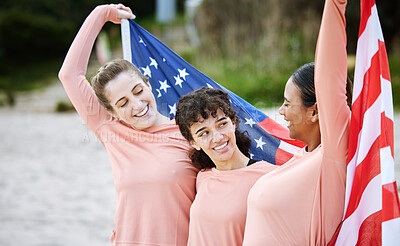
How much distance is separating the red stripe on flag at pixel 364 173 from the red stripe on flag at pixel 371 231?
2.7 inches

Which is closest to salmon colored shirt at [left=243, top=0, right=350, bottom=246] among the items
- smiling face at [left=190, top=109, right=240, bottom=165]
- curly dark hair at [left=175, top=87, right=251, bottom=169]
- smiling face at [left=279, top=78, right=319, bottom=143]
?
smiling face at [left=279, top=78, right=319, bottom=143]

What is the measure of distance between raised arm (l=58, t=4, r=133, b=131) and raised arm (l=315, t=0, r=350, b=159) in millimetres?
1457

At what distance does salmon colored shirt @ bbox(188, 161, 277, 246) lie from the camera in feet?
7.07

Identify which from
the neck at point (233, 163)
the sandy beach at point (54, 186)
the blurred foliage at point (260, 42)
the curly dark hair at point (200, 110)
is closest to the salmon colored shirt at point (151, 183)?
the curly dark hair at point (200, 110)

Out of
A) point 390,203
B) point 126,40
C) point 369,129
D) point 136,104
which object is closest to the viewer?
point 390,203

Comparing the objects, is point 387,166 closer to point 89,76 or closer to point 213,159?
point 213,159

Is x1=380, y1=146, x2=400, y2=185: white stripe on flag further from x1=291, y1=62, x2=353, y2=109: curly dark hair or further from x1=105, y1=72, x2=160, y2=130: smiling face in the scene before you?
x1=105, y1=72, x2=160, y2=130: smiling face

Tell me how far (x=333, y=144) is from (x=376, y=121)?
195mm

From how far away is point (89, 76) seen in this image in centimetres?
304

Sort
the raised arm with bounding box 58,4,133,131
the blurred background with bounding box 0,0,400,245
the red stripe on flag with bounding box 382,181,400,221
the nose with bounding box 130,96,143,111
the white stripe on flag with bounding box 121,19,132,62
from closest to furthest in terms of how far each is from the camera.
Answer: the red stripe on flag with bounding box 382,181,400,221, the nose with bounding box 130,96,143,111, the raised arm with bounding box 58,4,133,131, the white stripe on flag with bounding box 121,19,132,62, the blurred background with bounding box 0,0,400,245

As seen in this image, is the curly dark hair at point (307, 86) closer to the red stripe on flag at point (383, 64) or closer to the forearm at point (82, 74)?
the red stripe on flag at point (383, 64)

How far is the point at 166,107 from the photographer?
10.3 ft

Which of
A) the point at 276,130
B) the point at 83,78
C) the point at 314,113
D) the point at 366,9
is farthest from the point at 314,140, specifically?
the point at 83,78

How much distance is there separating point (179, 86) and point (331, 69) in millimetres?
1455
